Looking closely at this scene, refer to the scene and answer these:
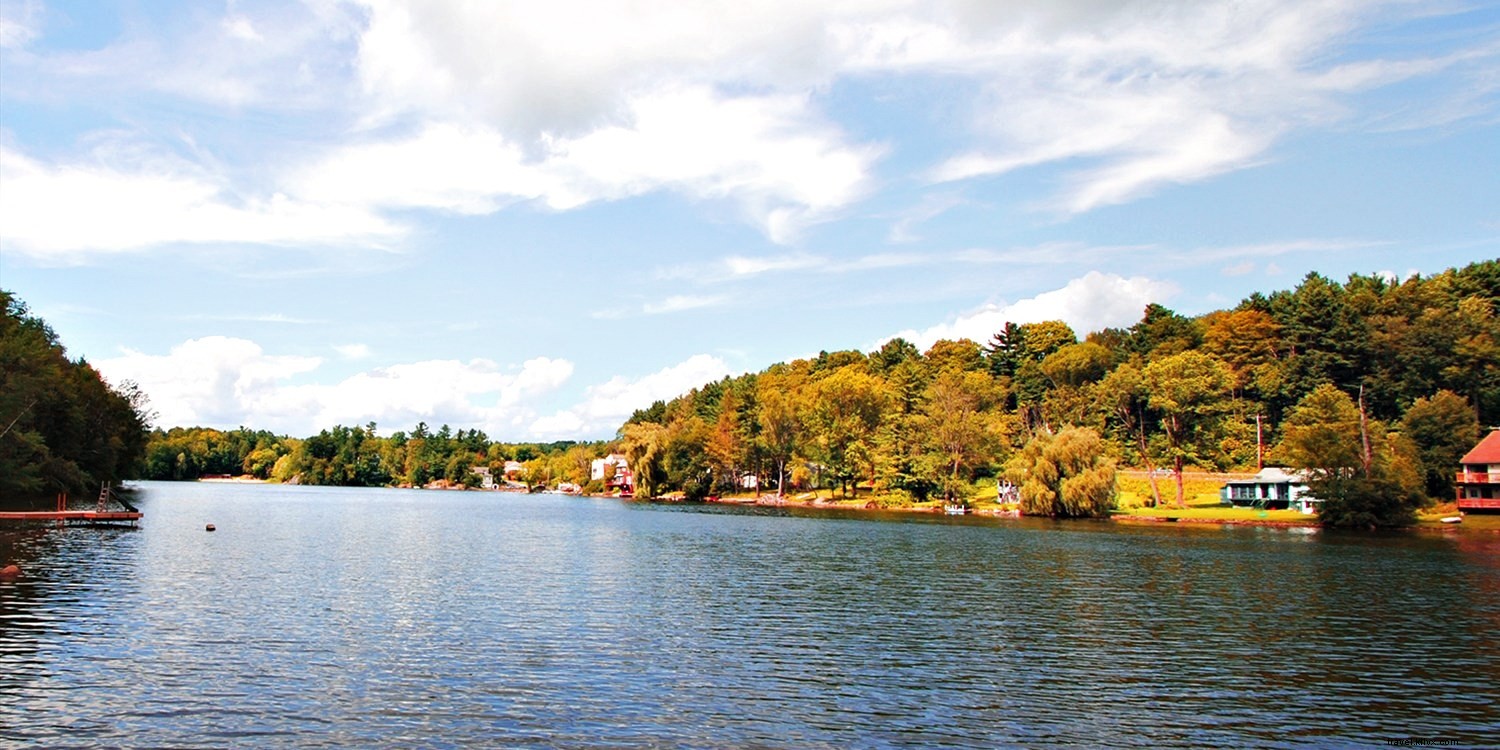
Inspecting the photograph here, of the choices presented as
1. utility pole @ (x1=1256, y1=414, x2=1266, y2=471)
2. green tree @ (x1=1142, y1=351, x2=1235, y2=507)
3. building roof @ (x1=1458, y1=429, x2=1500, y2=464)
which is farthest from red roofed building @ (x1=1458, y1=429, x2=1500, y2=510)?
utility pole @ (x1=1256, y1=414, x2=1266, y2=471)

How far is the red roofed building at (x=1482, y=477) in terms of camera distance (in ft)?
298

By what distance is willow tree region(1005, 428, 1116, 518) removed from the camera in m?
105

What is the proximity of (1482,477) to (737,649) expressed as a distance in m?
94.0

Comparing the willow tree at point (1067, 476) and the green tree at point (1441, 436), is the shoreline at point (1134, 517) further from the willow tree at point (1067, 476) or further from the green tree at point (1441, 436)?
the green tree at point (1441, 436)

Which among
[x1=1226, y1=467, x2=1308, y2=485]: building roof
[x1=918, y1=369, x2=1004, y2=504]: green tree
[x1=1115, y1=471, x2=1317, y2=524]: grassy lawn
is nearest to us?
[x1=1115, y1=471, x2=1317, y2=524]: grassy lawn

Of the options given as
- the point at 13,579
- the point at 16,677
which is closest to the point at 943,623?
the point at 16,677

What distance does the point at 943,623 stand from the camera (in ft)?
118

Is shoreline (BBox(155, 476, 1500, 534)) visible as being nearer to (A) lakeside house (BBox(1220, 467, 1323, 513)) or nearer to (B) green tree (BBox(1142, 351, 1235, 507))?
(A) lakeside house (BBox(1220, 467, 1323, 513))

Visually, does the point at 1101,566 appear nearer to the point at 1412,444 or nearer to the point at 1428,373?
the point at 1412,444

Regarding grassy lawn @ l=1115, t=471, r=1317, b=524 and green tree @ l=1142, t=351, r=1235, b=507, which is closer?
grassy lawn @ l=1115, t=471, r=1317, b=524

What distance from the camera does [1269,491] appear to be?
110688 mm

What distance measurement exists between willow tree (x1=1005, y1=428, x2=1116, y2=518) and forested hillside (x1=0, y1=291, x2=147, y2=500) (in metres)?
95.6

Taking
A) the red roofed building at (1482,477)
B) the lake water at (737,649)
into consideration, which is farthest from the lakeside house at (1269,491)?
the lake water at (737,649)

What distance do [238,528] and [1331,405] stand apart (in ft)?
346
